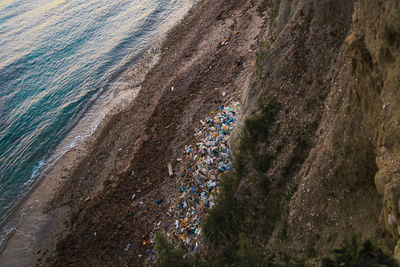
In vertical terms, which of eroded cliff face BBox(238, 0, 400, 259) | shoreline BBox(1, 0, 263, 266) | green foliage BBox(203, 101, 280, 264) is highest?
eroded cliff face BBox(238, 0, 400, 259)

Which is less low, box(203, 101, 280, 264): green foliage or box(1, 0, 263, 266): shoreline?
box(203, 101, 280, 264): green foliage

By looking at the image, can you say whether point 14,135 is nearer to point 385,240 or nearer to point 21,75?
point 21,75

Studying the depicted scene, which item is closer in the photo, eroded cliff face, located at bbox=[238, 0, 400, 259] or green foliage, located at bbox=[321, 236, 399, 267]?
green foliage, located at bbox=[321, 236, 399, 267]

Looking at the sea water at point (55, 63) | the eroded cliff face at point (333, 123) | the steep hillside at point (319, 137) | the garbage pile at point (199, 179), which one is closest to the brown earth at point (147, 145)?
the garbage pile at point (199, 179)

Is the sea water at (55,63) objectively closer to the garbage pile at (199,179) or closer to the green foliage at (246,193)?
the garbage pile at (199,179)

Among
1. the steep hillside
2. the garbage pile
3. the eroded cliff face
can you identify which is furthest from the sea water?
the eroded cliff face

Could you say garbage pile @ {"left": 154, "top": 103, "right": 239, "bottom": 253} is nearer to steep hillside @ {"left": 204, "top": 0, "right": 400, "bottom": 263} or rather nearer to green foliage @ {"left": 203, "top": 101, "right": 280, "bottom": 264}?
green foliage @ {"left": 203, "top": 101, "right": 280, "bottom": 264}

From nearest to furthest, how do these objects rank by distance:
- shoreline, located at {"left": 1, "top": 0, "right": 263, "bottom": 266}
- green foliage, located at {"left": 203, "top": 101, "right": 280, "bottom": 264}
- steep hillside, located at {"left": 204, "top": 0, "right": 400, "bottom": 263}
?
1. steep hillside, located at {"left": 204, "top": 0, "right": 400, "bottom": 263}
2. green foliage, located at {"left": 203, "top": 101, "right": 280, "bottom": 264}
3. shoreline, located at {"left": 1, "top": 0, "right": 263, "bottom": 266}
